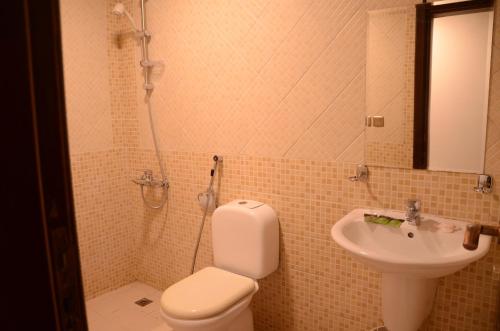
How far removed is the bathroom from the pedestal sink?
10cm

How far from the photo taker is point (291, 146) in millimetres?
1943

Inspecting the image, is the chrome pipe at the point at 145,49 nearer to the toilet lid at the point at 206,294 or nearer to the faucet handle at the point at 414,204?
the toilet lid at the point at 206,294

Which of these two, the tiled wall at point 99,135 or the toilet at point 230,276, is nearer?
the toilet at point 230,276

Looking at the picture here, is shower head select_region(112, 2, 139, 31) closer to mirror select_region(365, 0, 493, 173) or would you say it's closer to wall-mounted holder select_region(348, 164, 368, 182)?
mirror select_region(365, 0, 493, 173)

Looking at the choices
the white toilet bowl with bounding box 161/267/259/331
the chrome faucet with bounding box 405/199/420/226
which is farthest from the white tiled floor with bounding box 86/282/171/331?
the chrome faucet with bounding box 405/199/420/226

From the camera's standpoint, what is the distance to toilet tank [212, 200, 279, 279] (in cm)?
193

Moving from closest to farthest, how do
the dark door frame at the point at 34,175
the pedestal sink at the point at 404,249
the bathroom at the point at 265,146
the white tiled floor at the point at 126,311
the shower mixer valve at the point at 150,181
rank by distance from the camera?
1. the dark door frame at the point at 34,175
2. the pedestal sink at the point at 404,249
3. the bathroom at the point at 265,146
4. the white tiled floor at the point at 126,311
5. the shower mixer valve at the point at 150,181

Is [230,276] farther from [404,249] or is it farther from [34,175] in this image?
[34,175]

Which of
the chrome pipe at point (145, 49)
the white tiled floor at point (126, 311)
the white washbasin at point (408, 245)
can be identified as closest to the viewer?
the white washbasin at point (408, 245)

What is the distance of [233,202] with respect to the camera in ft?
6.90

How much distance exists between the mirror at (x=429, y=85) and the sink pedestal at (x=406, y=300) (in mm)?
475

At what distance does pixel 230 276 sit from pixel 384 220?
826 millimetres

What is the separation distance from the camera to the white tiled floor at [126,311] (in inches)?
91.9

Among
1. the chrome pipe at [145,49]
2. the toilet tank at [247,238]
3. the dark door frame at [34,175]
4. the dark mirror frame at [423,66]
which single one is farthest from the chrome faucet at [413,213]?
the chrome pipe at [145,49]
